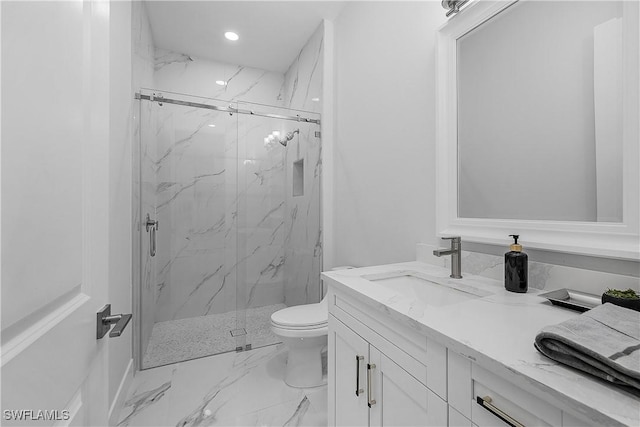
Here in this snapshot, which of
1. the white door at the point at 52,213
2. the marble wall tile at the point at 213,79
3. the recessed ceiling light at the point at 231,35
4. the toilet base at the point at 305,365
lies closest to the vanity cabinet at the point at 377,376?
the toilet base at the point at 305,365

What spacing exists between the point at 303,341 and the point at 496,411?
1.32 metres

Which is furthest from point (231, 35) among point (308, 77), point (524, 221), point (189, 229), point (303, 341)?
point (524, 221)

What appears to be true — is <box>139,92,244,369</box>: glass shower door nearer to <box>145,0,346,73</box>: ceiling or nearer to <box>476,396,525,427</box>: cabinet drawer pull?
<box>145,0,346,73</box>: ceiling

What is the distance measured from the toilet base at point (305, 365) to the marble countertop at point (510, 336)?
84 centimetres

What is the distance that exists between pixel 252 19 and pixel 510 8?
2.00 m

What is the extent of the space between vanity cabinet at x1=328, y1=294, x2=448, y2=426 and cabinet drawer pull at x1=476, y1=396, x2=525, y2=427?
0.10m

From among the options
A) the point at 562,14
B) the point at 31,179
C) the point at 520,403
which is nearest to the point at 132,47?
the point at 31,179

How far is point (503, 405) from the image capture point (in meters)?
0.56

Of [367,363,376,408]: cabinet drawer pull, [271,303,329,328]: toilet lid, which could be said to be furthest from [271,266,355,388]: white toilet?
[367,363,376,408]: cabinet drawer pull

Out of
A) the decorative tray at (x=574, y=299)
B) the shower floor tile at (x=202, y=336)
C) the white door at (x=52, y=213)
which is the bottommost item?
the shower floor tile at (x=202, y=336)

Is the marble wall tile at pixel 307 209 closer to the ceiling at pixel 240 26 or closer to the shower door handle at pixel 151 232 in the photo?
the ceiling at pixel 240 26

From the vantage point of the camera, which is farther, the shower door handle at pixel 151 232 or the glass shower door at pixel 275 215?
the glass shower door at pixel 275 215

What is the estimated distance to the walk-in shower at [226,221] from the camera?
7.70 feet

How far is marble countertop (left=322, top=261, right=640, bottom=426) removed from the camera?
0.42m
